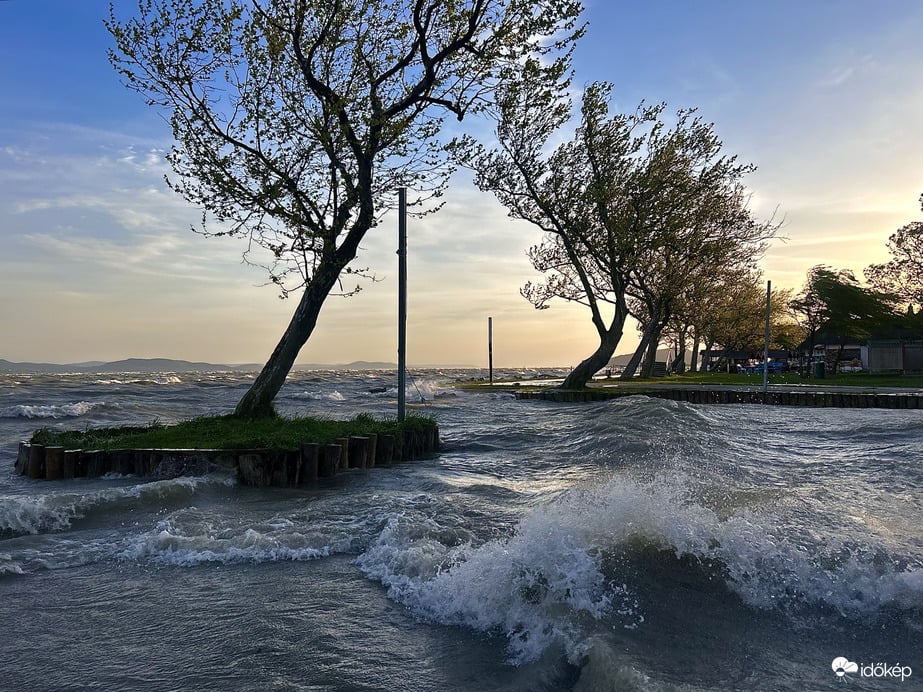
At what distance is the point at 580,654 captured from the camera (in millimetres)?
3969

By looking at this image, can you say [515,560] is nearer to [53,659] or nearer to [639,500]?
[639,500]

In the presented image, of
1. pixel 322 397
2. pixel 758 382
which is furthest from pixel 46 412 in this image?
pixel 758 382

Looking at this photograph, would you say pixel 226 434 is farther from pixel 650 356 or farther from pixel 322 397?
pixel 650 356

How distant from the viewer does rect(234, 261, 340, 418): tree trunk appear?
47.2ft

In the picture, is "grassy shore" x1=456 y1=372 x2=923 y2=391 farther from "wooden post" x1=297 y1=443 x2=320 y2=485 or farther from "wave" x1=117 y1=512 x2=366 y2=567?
"wave" x1=117 y1=512 x2=366 y2=567

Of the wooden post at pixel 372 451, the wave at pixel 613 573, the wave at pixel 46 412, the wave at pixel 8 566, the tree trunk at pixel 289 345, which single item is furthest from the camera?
the wave at pixel 46 412

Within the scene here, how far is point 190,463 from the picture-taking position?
1000 cm

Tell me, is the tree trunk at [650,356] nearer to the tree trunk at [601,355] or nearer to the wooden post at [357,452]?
the tree trunk at [601,355]

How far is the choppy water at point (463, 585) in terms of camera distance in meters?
3.92

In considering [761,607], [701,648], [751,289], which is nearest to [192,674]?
[701,648]

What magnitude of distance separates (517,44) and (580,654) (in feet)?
48.6

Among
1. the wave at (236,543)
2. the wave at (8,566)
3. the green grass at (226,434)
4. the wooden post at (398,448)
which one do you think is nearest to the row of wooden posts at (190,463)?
the green grass at (226,434)

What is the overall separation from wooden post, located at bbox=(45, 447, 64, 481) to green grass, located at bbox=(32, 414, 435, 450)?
40cm

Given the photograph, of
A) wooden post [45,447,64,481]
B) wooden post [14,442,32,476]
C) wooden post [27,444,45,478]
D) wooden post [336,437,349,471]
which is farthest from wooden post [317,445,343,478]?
wooden post [14,442,32,476]
